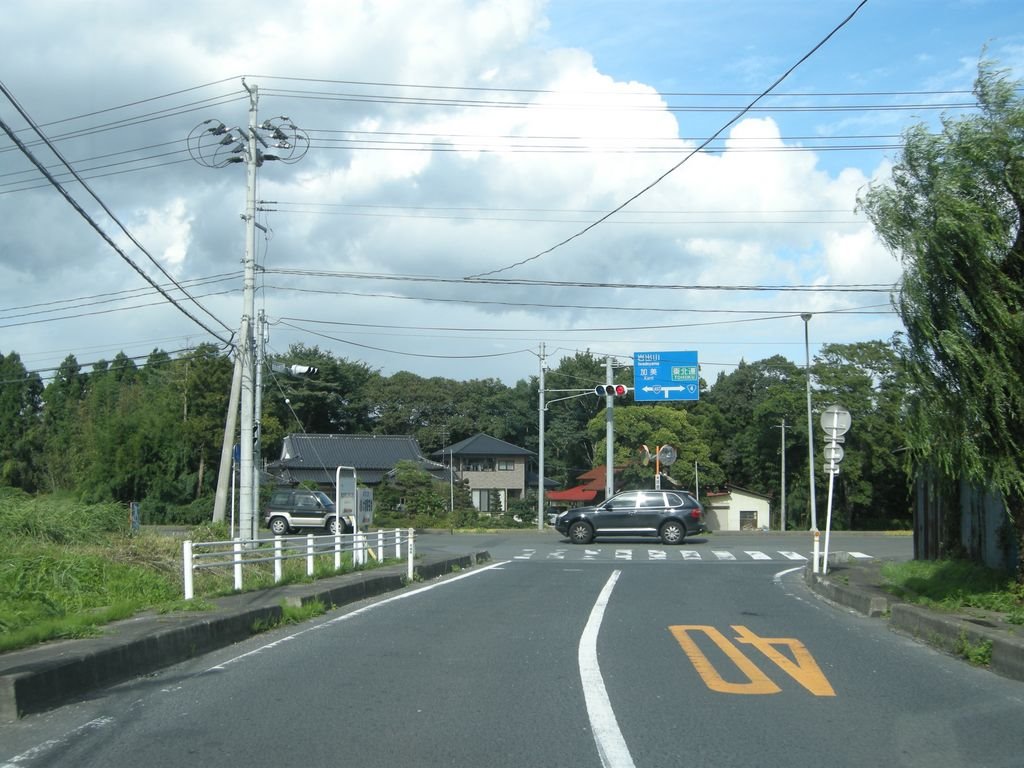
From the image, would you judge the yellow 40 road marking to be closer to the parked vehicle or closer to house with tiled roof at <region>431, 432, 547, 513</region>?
the parked vehicle

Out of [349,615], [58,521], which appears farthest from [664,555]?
[58,521]

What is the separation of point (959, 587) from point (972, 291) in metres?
4.48

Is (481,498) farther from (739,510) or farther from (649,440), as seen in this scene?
(739,510)

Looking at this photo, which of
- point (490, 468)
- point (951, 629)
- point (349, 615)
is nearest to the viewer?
point (951, 629)

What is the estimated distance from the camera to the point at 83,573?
1312 centimetres

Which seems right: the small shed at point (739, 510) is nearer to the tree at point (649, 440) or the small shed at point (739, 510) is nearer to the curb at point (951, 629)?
the tree at point (649, 440)

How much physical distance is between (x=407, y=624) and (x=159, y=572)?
16.1ft

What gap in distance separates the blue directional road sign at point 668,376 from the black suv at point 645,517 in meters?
6.84

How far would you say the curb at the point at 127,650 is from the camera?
6961 millimetres

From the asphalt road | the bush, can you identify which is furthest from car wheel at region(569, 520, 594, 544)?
the asphalt road

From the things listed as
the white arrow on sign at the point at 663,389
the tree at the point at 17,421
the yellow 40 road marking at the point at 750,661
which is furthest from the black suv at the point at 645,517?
the tree at the point at 17,421

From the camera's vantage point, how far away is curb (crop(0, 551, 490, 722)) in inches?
274

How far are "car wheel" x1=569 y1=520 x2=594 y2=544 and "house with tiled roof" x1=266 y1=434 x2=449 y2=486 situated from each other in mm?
30884

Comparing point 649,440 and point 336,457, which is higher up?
point 649,440
